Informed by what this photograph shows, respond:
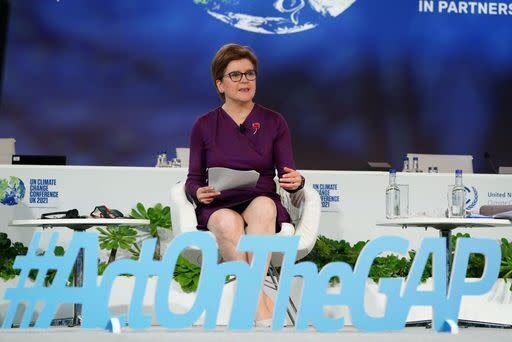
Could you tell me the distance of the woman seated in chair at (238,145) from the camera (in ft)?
13.7

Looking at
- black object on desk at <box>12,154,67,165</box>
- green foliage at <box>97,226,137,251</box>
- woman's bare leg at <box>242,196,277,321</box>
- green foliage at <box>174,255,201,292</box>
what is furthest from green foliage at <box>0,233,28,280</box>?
woman's bare leg at <box>242,196,277,321</box>

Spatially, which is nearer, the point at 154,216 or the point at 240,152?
the point at 240,152

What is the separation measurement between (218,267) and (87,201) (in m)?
2.09

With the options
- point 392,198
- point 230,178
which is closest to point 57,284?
point 230,178

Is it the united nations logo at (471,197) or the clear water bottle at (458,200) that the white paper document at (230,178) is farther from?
the united nations logo at (471,197)

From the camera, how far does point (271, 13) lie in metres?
7.58

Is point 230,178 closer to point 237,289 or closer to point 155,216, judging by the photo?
point 155,216

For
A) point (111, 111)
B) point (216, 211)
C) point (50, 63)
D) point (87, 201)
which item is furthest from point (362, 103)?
point (216, 211)

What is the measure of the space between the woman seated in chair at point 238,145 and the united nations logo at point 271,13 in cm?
322

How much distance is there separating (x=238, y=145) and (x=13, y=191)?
144 centimetres

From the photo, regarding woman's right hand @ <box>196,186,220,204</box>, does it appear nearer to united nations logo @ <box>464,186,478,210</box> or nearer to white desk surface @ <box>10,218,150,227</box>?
white desk surface @ <box>10,218,150,227</box>

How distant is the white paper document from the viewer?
409 centimetres

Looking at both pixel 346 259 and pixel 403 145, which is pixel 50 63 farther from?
pixel 346 259

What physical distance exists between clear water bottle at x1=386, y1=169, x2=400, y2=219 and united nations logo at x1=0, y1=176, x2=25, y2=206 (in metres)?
2.02
